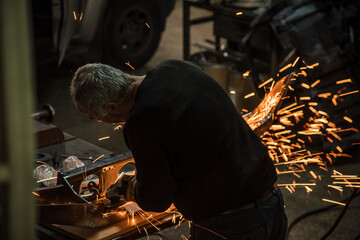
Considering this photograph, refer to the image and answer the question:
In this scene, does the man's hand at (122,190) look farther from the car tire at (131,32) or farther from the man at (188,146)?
the car tire at (131,32)

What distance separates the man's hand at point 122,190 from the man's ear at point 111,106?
1.28 ft

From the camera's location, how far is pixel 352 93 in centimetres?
530

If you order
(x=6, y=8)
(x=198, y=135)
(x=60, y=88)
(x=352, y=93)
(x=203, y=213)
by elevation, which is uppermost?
(x=6, y=8)

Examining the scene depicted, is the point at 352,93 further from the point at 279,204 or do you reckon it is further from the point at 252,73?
the point at 279,204

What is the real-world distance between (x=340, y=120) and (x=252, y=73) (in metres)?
0.98

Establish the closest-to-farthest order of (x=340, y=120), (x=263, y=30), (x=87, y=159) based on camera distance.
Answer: (x=87, y=159) < (x=340, y=120) < (x=263, y=30)

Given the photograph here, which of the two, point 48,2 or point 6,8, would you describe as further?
point 48,2

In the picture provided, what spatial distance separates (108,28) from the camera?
7105 millimetres

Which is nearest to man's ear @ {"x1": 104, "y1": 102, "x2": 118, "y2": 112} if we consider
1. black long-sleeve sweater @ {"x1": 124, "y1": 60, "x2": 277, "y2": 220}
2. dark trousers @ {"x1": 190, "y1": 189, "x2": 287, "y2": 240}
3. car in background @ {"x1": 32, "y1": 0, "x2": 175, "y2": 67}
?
black long-sleeve sweater @ {"x1": 124, "y1": 60, "x2": 277, "y2": 220}

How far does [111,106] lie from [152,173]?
331mm

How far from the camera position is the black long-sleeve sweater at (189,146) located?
213 centimetres

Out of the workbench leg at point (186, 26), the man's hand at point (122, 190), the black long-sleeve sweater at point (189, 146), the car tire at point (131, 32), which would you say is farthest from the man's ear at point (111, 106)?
the car tire at point (131, 32)

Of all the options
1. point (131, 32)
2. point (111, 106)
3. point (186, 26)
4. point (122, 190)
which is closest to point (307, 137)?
point (186, 26)

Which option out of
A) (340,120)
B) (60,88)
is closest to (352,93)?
(340,120)
